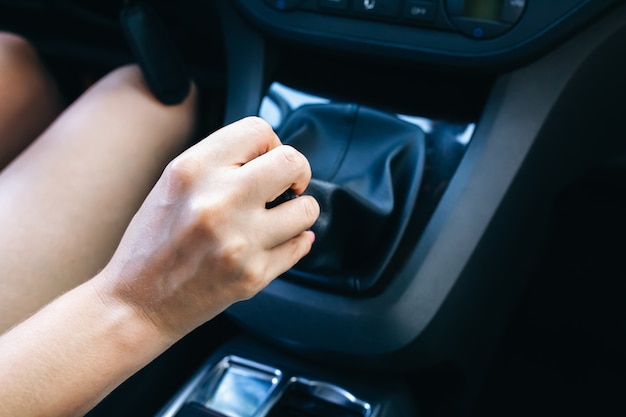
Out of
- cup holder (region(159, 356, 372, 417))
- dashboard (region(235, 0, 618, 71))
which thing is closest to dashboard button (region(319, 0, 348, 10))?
dashboard (region(235, 0, 618, 71))

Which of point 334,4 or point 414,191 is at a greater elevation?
point 334,4

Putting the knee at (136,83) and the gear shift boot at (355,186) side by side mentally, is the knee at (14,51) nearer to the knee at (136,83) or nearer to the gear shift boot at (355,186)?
the knee at (136,83)

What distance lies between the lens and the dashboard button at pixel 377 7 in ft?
2.20

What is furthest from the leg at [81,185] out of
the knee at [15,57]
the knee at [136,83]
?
the knee at [15,57]

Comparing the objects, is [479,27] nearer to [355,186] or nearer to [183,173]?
[355,186]

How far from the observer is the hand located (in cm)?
46

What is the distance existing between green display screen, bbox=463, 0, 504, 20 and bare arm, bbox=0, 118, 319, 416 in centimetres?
27

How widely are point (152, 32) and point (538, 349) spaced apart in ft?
2.27

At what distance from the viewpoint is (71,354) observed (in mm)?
479

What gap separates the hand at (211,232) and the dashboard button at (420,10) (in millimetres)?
245

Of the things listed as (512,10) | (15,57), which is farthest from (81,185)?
(512,10)

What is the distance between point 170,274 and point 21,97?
528 millimetres

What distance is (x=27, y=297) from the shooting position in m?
0.67

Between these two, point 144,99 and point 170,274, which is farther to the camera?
point 144,99
